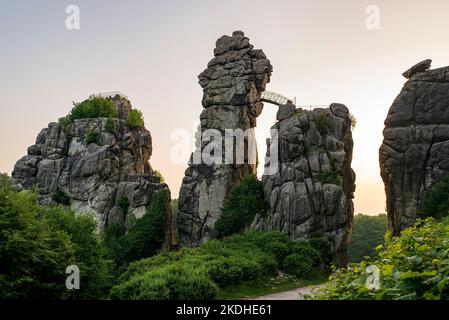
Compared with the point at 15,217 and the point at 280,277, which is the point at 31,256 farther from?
the point at 280,277

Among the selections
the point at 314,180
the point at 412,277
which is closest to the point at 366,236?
the point at 314,180

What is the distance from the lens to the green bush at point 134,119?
50.3m

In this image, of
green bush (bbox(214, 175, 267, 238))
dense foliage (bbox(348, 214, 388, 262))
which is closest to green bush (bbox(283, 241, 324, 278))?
green bush (bbox(214, 175, 267, 238))

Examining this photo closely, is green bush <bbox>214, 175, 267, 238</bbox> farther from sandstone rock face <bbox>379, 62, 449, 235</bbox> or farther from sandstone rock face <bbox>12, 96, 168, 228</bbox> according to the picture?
sandstone rock face <bbox>379, 62, 449, 235</bbox>

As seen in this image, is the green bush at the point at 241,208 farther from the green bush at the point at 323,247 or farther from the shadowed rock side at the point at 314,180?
the green bush at the point at 323,247

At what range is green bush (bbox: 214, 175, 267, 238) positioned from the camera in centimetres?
3778

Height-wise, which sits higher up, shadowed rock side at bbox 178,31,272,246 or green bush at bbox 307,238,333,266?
shadowed rock side at bbox 178,31,272,246

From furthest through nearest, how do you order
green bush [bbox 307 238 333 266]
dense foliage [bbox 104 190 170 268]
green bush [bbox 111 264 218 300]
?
1. dense foliage [bbox 104 190 170 268]
2. green bush [bbox 307 238 333 266]
3. green bush [bbox 111 264 218 300]

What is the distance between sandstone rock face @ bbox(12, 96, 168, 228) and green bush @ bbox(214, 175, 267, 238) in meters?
8.21

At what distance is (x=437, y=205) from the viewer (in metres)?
30.8

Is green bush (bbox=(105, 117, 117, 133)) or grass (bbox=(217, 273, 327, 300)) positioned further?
green bush (bbox=(105, 117, 117, 133))

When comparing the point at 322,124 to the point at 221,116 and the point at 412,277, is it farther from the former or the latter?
the point at 412,277

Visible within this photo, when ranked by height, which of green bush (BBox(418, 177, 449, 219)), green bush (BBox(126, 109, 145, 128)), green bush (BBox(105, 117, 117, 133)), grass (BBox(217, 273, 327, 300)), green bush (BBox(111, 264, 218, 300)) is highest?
green bush (BBox(126, 109, 145, 128))

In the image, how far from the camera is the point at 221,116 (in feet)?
142
